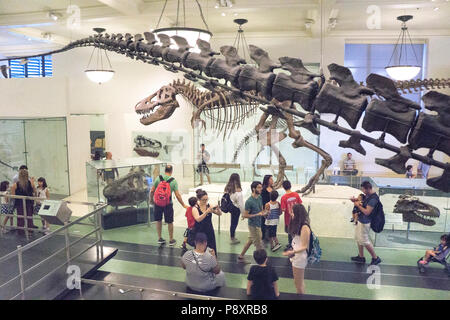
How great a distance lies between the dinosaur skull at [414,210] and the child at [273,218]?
6.07ft

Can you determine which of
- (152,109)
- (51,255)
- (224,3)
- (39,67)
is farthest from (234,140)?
(39,67)

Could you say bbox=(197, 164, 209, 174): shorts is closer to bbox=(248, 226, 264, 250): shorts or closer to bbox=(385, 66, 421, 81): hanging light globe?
bbox=(248, 226, 264, 250): shorts

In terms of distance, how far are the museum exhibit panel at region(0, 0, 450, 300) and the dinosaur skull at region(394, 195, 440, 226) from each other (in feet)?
0.07

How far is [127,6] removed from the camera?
8.50 meters

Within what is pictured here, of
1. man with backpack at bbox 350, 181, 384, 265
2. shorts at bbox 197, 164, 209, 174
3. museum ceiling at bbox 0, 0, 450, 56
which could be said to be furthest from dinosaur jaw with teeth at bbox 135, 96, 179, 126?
man with backpack at bbox 350, 181, 384, 265

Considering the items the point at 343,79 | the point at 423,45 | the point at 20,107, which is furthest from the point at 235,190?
the point at 423,45

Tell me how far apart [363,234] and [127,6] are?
268 inches

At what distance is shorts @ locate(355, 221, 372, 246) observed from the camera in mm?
5242

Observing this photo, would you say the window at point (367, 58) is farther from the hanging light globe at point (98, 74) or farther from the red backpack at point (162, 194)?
the red backpack at point (162, 194)

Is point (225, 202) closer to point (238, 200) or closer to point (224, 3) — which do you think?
point (238, 200)

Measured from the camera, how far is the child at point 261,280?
3520 millimetres

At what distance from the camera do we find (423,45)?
11.2m
